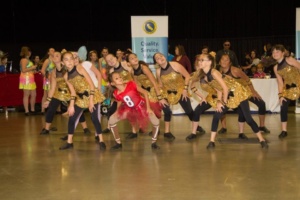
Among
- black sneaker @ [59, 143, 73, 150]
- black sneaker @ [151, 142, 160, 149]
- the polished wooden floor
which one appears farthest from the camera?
black sneaker @ [59, 143, 73, 150]

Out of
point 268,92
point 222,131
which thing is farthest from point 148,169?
point 268,92

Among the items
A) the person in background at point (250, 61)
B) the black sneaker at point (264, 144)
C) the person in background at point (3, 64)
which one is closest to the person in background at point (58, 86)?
the black sneaker at point (264, 144)

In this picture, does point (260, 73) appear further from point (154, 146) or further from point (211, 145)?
point (154, 146)

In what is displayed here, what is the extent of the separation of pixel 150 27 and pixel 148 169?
18.8ft

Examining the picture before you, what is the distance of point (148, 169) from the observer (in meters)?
6.41

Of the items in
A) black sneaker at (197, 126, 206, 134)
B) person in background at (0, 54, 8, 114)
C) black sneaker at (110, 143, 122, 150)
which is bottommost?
black sneaker at (110, 143, 122, 150)

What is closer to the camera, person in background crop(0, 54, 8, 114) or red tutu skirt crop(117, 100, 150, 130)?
red tutu skirt crop(117, 100, 150, 130)

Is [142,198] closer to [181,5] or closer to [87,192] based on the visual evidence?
[87,192]

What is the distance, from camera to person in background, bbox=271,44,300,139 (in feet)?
27.1

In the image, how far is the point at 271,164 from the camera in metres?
6.54

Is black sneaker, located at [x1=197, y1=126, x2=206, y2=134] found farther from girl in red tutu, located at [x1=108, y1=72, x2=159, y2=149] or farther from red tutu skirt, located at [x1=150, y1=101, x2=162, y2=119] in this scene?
girl in red tutu, located at [x1=108, y1=72, x2=159, y2=149]

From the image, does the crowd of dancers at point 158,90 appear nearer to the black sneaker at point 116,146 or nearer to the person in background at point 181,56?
the black sneaker at point 116,146

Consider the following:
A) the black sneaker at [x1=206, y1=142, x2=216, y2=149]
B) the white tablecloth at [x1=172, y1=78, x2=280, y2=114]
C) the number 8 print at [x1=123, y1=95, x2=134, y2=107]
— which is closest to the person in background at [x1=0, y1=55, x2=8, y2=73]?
the white tablecloth at [x1=172, y1=78, x2=280, y2=114]

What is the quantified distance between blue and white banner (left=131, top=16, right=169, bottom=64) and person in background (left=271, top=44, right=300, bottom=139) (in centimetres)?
380
